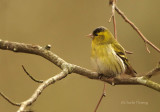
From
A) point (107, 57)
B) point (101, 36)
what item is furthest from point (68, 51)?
point (107, 57)

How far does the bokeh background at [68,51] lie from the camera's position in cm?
430

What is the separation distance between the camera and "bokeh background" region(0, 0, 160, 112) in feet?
14.1

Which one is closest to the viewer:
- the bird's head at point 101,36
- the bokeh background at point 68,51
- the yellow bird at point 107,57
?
the yellow bird at point 107,57

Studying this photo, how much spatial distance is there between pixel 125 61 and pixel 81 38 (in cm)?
173

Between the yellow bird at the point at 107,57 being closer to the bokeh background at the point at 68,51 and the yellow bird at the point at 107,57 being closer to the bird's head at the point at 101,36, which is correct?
the bird's head at the point at 101,36

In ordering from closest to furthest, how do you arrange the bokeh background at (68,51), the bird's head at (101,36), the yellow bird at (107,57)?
the yellow bird at (107,57)
the bird's head at (101,36)
the bokeh background at (68,51)

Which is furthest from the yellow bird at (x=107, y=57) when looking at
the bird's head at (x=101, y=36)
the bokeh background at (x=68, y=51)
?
the bokeh background at (x=68, y=51)

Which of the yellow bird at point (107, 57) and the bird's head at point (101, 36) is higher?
the bird's head at point (101, 36)

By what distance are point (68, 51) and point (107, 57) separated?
1.68 m

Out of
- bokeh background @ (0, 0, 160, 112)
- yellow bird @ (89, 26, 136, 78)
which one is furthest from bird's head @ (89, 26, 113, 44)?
bokeh background @ (0, 0, 160, 112)

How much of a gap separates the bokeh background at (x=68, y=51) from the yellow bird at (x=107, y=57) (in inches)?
54.7

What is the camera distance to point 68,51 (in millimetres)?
4453

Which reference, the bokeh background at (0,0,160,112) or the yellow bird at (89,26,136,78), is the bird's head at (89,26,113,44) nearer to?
the yellow bird at (89,26,136,78)

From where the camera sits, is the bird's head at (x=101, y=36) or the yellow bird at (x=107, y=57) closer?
the yellow bird at (x=107, y=57)
